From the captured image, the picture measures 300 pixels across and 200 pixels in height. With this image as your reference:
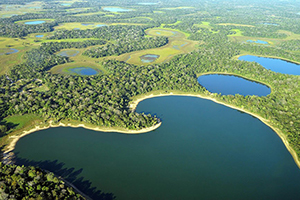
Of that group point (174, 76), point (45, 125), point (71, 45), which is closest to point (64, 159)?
point (45, 125)

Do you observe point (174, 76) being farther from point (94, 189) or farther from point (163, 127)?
point (94, 189)

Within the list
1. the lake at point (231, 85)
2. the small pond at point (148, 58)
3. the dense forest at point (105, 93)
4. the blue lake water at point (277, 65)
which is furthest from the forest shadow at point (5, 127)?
the blue lake water at point (277, 65)

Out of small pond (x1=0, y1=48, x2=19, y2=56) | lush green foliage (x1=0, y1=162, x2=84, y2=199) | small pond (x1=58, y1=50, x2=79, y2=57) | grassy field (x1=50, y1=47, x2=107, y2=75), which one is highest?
small pond (x1=0, y1=48, x2=19, y2=56)

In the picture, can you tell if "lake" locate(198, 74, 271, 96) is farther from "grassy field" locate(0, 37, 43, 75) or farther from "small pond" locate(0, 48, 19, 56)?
"small pond" locate(0, 48, 19, 56)

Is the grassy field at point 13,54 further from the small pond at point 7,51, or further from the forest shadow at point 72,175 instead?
the forest shadow at point 72,175

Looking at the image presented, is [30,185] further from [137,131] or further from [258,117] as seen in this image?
[258,117]

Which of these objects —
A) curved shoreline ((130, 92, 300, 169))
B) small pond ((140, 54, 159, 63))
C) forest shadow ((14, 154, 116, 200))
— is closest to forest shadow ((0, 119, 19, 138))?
forest shadow ((14, 154, 116, 200))
